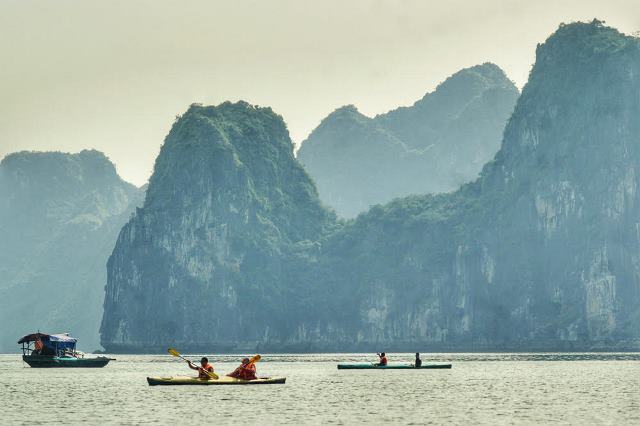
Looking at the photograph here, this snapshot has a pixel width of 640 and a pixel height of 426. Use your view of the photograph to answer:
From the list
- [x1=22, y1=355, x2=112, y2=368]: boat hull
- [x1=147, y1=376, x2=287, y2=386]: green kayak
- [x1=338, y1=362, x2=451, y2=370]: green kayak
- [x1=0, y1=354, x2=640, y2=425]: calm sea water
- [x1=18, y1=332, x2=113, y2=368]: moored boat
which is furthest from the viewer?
[x1=22, y1=355, x2=112, y2=368]: boat hull

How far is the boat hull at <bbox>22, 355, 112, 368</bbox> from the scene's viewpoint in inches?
5413

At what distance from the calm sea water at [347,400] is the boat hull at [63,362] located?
2029cm

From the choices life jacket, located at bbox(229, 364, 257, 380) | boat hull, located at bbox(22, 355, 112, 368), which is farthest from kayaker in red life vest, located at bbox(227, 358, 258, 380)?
boat hull, located at bbox(22, 355, 112, 368)

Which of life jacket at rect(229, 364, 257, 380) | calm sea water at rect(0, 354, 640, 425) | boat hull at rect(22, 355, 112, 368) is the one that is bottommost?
calm sea water at rect(0, 354, 640, 425)

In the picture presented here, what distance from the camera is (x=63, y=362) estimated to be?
5413 inches

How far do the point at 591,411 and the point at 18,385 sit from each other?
51.5 m

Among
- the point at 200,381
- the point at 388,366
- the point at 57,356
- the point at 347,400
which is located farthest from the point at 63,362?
the point at 347,400

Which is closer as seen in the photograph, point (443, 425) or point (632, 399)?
point (443, 425)

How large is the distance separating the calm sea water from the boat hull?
2029cm

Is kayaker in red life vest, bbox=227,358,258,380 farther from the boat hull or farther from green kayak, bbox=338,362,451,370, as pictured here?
the boat hull

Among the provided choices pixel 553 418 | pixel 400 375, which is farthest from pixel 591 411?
pixel 400 375

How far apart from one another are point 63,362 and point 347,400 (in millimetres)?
63853

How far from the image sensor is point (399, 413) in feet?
234

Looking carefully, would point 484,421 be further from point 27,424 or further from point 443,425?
point 27,424
